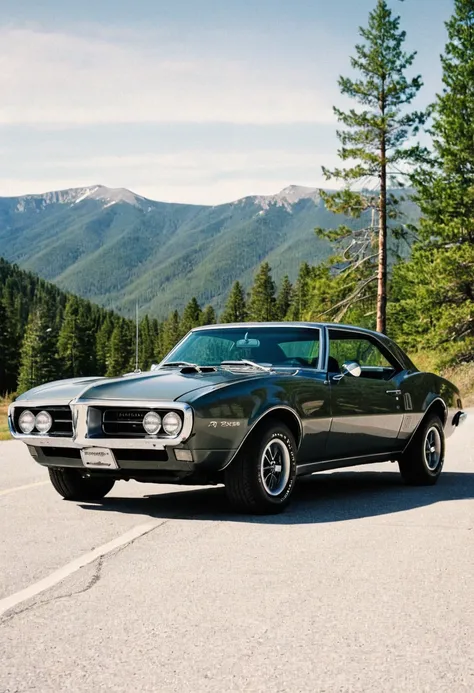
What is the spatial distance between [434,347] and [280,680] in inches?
1554

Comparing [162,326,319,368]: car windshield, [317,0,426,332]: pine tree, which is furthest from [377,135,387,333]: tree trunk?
[162,326,319,368]: car windshield

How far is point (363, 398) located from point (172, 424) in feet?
8.42

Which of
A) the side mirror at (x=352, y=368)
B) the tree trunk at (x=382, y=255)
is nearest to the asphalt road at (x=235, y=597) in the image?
the side mirror at (x=352, y=368)

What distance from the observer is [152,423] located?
7.43 meters

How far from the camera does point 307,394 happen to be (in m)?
8.38

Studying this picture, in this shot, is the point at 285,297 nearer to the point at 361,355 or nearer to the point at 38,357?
the point at 38,357

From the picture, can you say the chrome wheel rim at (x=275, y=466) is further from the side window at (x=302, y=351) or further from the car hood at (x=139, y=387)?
the side window at (x=302, y=351)

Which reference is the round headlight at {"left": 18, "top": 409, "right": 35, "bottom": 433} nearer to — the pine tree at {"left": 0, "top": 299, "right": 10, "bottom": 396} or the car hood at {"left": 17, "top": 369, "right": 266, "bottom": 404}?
the car hood at {"left": 17, "top": 369, "right": 266, "bottom": 404}

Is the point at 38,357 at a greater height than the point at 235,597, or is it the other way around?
the point at 235,597

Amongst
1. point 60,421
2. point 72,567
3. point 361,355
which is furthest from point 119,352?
point 72,567

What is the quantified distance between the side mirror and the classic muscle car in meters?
0.01

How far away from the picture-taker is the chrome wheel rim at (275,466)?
25.7 feet

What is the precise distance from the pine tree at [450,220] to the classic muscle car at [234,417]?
31.5 m

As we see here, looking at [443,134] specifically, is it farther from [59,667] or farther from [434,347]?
[59,667]
